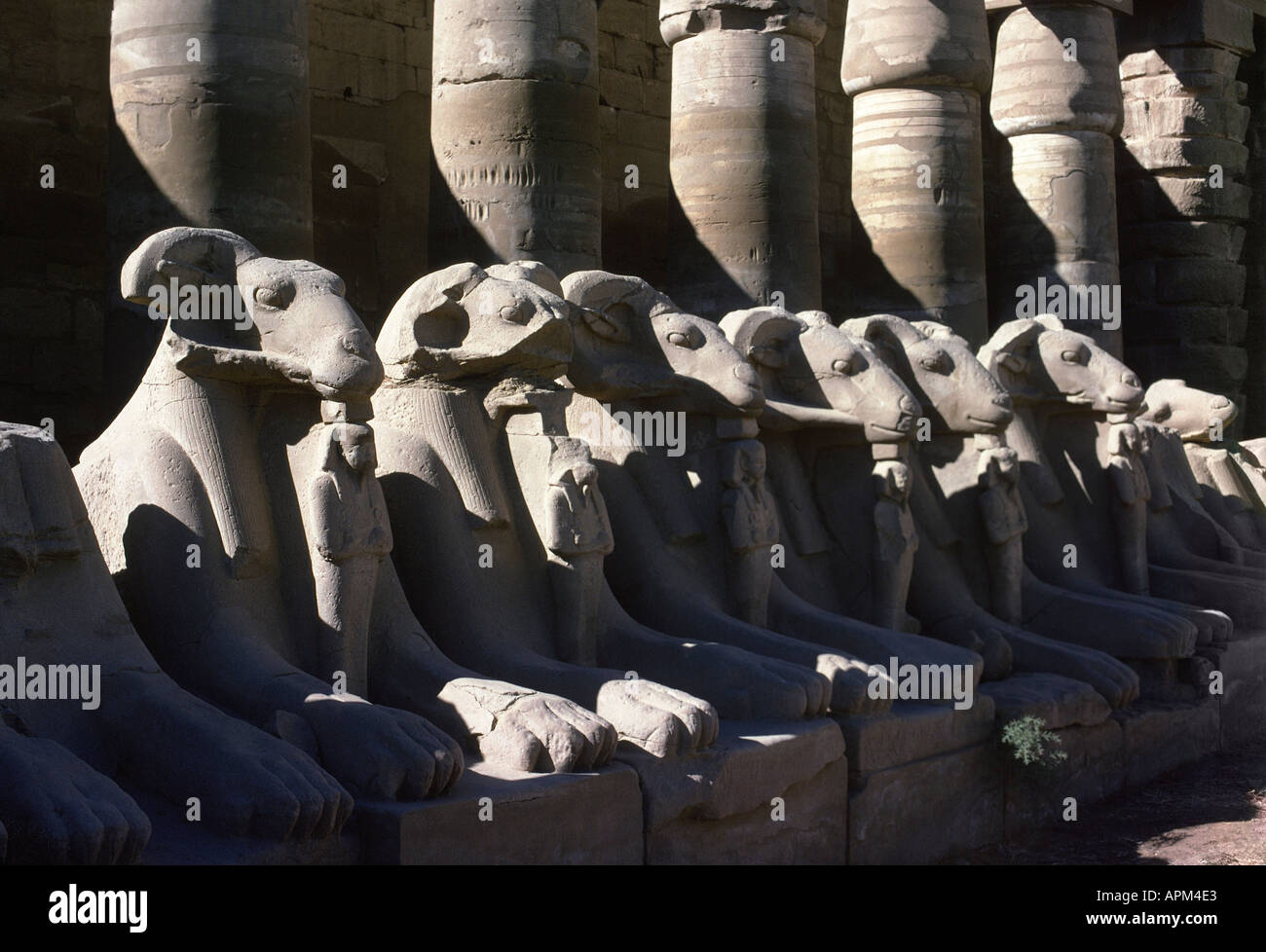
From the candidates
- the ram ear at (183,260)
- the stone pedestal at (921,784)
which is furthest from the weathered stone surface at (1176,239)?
the ram ear at (183,260)

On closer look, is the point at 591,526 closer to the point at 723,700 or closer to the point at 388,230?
the point at 723,700

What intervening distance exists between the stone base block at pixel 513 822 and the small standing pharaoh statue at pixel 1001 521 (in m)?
3.33

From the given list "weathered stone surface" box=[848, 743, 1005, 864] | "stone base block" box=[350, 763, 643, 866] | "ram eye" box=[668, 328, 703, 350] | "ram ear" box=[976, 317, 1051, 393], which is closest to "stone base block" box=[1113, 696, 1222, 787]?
"weathered stone surface" box=[848, 743, 1005, 864]

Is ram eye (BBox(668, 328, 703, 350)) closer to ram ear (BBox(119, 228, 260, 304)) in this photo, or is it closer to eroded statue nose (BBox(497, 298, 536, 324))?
eroded statue nose (BBox(497, 298, 536, 324))

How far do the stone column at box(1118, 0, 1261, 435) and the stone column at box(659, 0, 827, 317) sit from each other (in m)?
6.30

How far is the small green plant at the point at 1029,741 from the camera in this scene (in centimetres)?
668

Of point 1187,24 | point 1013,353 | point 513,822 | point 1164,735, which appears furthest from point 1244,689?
point 1187,24

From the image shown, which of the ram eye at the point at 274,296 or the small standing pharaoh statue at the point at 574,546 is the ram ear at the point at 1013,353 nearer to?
the small standing pharaoh statue at the point at 574,546

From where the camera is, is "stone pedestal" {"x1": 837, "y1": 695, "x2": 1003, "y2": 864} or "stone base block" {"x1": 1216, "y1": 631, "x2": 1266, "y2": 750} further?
"stone base block" {"x1": 1216, "y1": 631, "x2": 1266, "y2": 750}

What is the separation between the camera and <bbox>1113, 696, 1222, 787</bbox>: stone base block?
763 cm

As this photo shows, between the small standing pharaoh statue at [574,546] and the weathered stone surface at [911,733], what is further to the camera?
the weathered stone surface at [911,733]

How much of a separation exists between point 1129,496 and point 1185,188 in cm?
877

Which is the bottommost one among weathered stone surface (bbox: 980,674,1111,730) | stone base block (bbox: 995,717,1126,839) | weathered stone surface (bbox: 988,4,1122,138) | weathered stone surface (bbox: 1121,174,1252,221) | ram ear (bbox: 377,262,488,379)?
stone base block (bbox: 995,717,1126,839)
